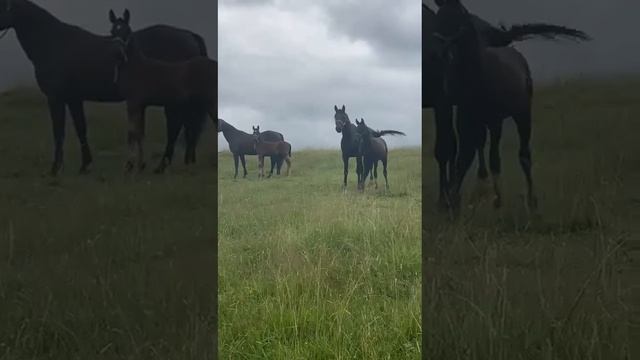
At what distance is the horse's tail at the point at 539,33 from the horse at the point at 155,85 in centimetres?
130

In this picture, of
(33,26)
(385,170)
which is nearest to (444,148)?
(33,26)

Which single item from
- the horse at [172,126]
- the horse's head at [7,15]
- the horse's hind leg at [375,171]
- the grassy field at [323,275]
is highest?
the horse's head at [7,15]

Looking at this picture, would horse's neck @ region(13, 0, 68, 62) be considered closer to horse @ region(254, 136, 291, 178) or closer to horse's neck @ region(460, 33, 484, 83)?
horse's neck @ region(460, 33, 484, 83)

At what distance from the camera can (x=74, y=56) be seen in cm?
264

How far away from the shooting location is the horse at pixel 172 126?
2561 mm

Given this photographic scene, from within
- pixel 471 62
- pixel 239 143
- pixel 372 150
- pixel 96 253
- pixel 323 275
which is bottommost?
pixel 323 275

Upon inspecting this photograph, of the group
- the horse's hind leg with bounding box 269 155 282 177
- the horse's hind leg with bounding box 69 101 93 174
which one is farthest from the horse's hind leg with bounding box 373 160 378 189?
the horse's hind leg with bounding box 69 101 93 174

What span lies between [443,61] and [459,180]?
1.72 feet

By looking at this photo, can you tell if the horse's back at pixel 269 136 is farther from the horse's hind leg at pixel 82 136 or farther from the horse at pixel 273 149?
the horse's hind leg at pixel 82 136

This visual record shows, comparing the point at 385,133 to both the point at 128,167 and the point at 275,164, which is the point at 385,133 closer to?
the point at 275,164

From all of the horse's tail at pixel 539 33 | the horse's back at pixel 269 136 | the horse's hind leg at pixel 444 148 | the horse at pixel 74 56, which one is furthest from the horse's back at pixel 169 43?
the horse's back at pixel 269 136

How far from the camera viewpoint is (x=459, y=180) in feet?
8.50

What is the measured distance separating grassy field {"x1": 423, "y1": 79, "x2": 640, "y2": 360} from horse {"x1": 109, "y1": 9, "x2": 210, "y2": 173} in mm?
1155

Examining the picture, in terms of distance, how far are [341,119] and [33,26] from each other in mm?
5296
